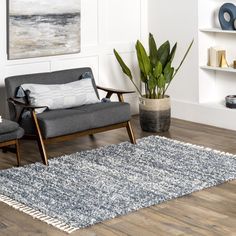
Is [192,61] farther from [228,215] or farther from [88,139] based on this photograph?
[228,215]

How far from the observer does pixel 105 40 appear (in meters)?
7.23

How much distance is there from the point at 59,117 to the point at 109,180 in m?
0.82

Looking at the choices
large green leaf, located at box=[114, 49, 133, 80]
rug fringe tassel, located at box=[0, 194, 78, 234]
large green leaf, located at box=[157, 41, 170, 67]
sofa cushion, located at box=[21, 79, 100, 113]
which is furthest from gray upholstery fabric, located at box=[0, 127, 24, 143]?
large green leaf, located at box=[157, 41, 170, 67]

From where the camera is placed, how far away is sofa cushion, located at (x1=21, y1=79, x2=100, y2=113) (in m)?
5.89

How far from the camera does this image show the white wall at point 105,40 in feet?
22.4

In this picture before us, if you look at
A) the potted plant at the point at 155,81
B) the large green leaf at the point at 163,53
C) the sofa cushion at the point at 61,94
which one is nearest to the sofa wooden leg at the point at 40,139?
the sofa cushion at the point at 61,94

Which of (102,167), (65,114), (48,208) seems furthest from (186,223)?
(65,114)

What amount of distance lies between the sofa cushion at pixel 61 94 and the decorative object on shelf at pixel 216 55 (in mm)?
1490

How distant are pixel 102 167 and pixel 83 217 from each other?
1.18 metres

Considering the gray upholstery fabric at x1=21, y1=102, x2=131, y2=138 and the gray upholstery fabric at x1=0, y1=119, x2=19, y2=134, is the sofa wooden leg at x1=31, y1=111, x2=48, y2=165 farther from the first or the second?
the gray upholstery fabric at x1=0, y1=119, x2=19, y2=134

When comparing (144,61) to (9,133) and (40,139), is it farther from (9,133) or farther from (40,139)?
(9,133)

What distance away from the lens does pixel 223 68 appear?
688cm

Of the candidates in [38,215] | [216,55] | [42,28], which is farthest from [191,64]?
[38,215]

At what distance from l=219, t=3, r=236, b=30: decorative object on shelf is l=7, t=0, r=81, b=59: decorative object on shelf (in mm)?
1494
